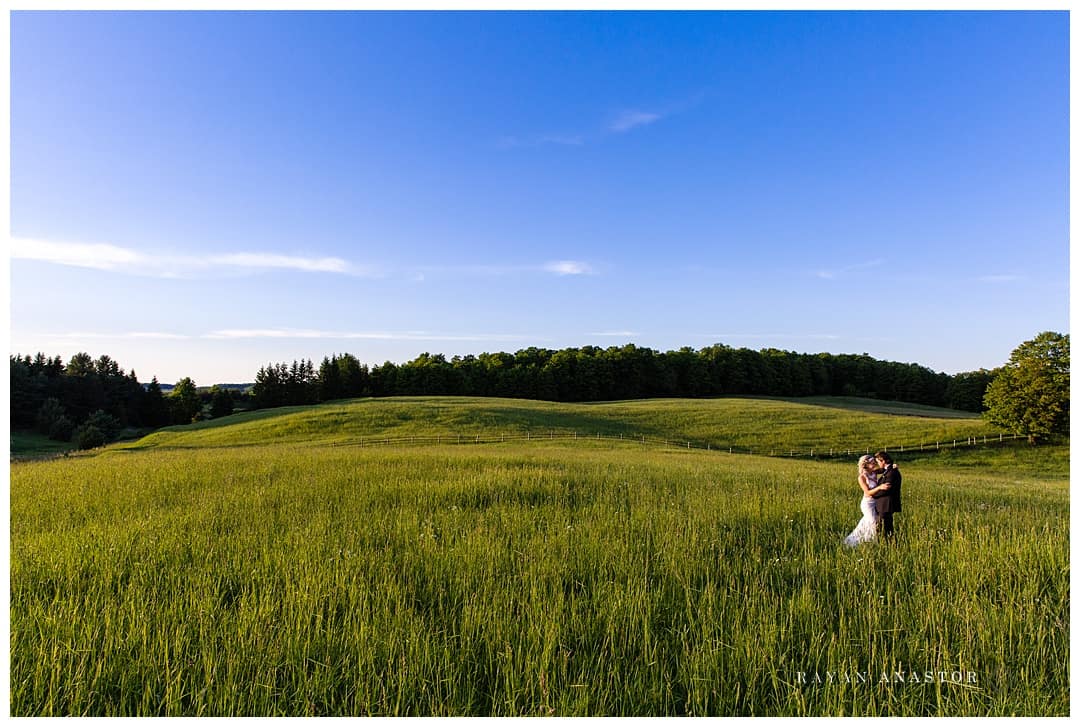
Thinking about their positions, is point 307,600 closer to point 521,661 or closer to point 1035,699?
point 521,661

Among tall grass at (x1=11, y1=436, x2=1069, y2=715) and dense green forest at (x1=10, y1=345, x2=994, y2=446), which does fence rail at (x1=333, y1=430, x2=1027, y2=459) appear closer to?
tall grass at (x1=11, y1=436, x2=1069, y2=715)

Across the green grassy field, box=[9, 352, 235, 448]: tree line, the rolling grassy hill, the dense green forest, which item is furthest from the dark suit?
the dense green forest

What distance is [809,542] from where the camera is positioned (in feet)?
20.2

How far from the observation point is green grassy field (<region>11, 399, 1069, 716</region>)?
3.24 metres

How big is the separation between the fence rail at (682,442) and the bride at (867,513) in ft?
106

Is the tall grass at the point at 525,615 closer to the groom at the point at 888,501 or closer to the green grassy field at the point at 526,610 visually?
the green grassy field at the point at 526,610

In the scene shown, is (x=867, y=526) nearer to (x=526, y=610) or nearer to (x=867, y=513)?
(x=867, y=513)

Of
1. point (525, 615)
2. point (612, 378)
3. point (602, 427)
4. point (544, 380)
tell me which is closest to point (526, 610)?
point (525, 615)

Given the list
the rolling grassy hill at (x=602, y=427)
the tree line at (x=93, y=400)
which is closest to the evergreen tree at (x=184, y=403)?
the tree line at (x=93, y=400)

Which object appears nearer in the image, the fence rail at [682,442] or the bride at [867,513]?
the bride at [867,513]

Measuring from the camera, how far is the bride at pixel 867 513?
253 inches

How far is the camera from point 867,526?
6.55 m

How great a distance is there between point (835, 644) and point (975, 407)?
108 metres

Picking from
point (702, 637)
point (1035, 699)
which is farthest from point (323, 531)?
point (1035, 699)
